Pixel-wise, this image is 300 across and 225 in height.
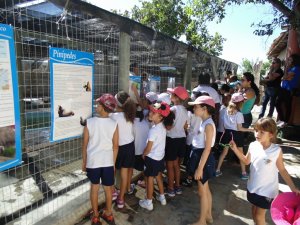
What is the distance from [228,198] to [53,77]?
2987 mm

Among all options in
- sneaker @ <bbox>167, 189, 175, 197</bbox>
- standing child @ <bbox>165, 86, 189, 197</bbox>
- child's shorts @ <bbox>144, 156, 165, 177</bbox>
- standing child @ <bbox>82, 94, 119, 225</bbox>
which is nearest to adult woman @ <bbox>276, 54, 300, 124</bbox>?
standing child @ <bbox>165, 86, 189, 197</bbox>

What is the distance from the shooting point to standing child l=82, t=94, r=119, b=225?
284 cm

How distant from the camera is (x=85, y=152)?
287 cm

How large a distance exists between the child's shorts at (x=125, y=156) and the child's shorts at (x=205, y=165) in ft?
2.54

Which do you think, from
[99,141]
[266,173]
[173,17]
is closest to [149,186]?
[99,141]

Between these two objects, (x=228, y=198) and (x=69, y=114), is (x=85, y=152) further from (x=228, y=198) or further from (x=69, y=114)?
(x=228, y=198)

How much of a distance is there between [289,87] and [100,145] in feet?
20.3

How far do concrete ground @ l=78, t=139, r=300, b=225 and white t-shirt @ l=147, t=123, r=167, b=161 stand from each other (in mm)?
732

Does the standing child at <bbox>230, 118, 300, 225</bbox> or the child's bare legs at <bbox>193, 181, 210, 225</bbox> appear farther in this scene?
the child's bare legs at <bbox>193, 181, 210, 225</bbox>

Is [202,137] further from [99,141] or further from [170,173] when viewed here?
[99,141]

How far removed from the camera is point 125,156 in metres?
3.38

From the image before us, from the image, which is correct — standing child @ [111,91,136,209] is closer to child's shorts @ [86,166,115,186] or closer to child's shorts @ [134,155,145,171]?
child's shorts @ [134,155,145,171]

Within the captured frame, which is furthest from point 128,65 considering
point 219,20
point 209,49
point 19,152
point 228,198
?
point 209,49

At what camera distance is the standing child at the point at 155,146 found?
3.27 metres
